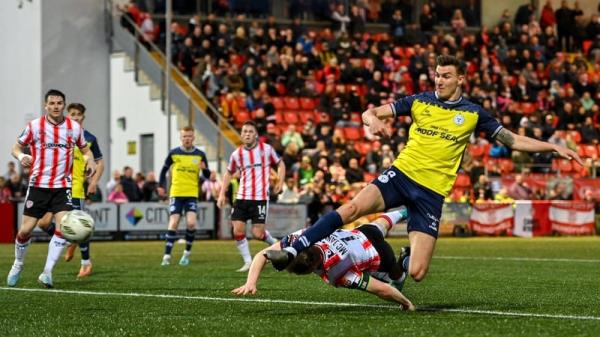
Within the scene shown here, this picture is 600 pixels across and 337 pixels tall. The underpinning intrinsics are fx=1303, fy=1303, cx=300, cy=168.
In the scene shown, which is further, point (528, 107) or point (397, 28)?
point (397, 28)

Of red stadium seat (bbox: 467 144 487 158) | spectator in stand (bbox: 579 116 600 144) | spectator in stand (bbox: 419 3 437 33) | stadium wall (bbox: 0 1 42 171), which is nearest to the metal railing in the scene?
stadium wall (bbox: 0 1 42 171)

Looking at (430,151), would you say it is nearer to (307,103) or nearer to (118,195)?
(118,195)

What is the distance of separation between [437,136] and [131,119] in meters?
27.9

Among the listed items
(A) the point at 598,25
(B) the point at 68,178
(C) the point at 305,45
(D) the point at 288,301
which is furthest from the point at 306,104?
(D) the point at 288,301

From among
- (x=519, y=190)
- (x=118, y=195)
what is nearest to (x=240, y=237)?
(x=118, y=195)

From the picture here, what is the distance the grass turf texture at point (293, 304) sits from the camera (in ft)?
31.8

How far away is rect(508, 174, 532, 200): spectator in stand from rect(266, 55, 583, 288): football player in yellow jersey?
23.5 meters

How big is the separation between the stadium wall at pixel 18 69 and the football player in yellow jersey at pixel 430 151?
27.6 meters

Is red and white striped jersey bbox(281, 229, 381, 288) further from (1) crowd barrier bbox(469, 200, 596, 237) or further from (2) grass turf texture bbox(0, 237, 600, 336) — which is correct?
(1) crowd barrier bbox(469, 200, 596, 237)

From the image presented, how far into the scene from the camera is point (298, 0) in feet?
141

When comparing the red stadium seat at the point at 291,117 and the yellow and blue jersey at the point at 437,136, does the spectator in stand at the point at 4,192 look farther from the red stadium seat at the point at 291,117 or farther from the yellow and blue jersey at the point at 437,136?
the yellow and blue jersey at the point at 437,136

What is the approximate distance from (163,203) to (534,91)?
1511 cm

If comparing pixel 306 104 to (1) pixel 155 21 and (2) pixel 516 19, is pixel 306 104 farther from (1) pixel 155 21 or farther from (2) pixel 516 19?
(2) pixel 516 19

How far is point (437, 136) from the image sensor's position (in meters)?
11.5
